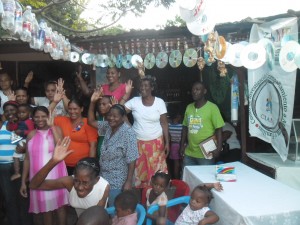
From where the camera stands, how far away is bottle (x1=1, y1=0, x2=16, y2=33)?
2.64 m

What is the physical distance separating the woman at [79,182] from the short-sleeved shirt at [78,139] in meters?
0.78

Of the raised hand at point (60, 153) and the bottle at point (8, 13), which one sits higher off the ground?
the bottle at point (8, 13)

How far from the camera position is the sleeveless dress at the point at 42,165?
3160 mm

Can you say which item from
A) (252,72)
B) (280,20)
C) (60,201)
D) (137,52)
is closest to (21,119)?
(60,201)

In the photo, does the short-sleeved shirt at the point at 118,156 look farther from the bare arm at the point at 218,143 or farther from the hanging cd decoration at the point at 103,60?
the hanging cd decoration at the point at 103,60

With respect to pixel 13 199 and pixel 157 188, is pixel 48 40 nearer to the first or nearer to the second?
pixel 13 199

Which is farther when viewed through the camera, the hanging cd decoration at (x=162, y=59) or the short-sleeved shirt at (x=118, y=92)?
the hanging cd decoration at (x=162, y=59)

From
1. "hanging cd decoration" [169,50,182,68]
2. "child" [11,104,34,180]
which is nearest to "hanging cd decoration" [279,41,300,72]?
"hanging cd decoration" [169,50,182,68]

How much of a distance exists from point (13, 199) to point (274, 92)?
321cm

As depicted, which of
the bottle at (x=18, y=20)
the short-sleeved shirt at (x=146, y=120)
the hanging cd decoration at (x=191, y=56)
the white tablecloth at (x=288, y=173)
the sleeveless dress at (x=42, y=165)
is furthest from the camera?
the hanging cd decoration at (x=191, y=56)

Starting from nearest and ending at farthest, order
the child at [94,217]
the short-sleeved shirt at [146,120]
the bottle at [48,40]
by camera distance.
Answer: the child at [94,217] → the bottle at [48,40] → the short-sleeved shirt at [146,120]

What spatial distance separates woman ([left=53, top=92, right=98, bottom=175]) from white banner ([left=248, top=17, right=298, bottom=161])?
1.92 metres

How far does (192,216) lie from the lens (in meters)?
2.66

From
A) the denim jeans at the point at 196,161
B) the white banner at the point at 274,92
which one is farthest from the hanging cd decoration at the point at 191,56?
the denim jeans at the point at 196,161
